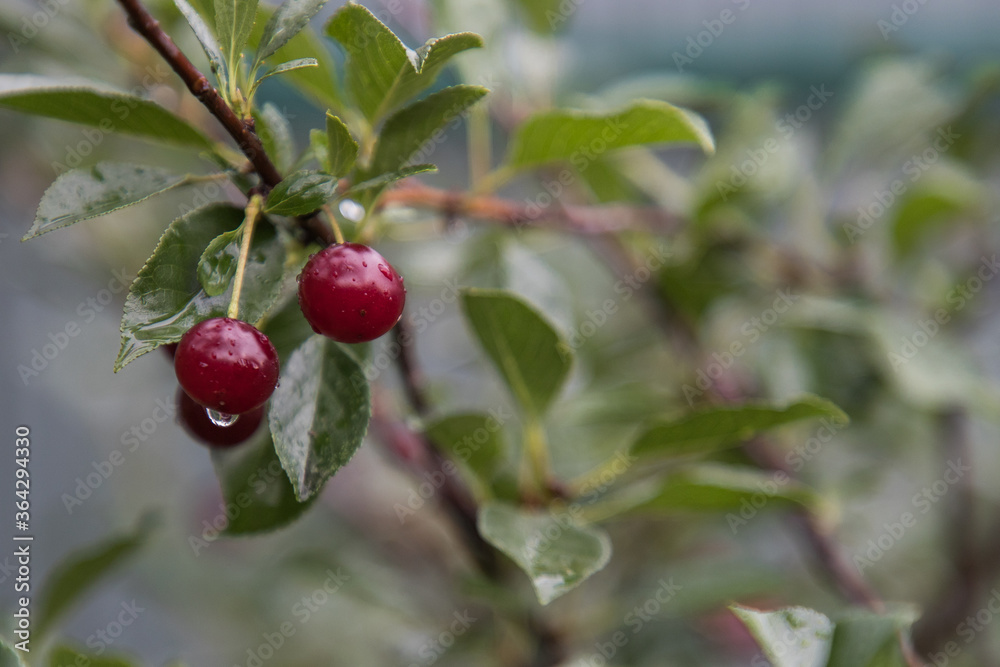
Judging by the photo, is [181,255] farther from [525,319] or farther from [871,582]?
[871,582]

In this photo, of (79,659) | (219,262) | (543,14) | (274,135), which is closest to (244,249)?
(219,262)

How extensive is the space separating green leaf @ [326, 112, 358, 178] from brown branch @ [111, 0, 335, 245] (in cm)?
4

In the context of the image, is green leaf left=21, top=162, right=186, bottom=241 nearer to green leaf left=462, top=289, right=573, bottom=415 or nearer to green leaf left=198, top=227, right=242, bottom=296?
green leaf left=198, top=227, right=242, bottom=296

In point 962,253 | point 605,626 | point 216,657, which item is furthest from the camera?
point 216,657

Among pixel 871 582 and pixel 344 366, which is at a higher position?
pixel 344 366

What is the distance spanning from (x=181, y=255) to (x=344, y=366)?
14cm

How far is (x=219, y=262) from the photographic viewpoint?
535 millimetres

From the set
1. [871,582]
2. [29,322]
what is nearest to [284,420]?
[871,582]

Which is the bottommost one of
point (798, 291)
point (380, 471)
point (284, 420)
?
point (380, 471)

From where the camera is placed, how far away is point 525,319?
0.70 metres

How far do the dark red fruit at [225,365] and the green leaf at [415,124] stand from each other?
177 mm

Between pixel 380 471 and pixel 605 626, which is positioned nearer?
pixel 605 626

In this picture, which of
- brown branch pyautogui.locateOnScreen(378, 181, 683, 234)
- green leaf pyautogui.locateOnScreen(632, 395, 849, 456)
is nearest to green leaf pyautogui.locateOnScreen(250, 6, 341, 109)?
brown branch pyautogui.locateOnScreen(378, 181, 683, 234)

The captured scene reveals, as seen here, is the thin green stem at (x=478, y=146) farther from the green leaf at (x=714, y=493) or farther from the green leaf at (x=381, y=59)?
the green leaf at (x=714, y=493)
